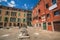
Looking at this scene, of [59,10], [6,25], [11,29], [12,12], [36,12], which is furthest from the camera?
[36,12]

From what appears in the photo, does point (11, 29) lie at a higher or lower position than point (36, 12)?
lower

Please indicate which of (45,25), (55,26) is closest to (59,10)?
(55,26)

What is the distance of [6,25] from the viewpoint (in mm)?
7336

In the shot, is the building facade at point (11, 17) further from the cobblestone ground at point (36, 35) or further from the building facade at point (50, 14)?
the building facade at point (50, 14)

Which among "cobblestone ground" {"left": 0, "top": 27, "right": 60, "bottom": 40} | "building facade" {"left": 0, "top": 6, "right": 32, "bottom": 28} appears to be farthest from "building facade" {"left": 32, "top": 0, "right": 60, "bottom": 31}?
"building facade" {"left": 0, "top": 6, "right": 32, "bottom": 28}

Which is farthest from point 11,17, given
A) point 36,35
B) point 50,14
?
point 36,35

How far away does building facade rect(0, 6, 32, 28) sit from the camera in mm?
7161

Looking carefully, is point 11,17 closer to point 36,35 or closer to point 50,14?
point 50,14

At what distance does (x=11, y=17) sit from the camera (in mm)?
7773

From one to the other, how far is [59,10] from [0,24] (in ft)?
15.7

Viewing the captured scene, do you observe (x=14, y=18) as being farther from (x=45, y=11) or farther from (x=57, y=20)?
(x=57, y=20)

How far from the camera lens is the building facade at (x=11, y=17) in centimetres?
716

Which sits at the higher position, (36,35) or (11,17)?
(11,17)

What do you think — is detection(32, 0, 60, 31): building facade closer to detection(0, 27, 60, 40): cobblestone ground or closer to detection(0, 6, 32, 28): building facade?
detection(0, 27, 60, 40): cobblestone ground
